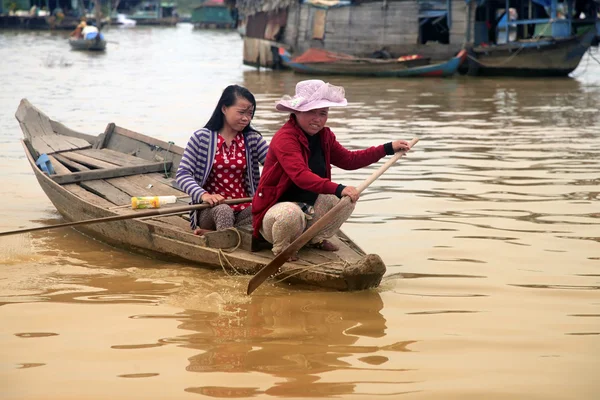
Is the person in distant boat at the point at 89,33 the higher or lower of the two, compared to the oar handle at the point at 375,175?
higher

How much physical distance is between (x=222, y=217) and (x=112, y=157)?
276cm

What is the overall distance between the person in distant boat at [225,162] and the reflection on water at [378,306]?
Result: 0.35 meters

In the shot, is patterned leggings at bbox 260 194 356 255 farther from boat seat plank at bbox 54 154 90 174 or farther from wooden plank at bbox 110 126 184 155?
boat seat plank at bbox 54 154 90 174

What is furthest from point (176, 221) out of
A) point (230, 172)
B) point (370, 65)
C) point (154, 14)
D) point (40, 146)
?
point (154, 14)

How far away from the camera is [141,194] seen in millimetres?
6113

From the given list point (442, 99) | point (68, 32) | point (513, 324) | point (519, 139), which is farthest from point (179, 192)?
point (68, 32)

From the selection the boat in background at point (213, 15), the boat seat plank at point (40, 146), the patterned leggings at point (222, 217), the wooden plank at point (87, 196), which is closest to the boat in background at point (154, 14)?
the boat in background at point (213, 15)

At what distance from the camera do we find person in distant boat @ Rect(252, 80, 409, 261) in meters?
4.43

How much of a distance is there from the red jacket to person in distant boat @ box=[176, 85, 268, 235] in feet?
1.02

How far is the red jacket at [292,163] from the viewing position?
441 centimetres

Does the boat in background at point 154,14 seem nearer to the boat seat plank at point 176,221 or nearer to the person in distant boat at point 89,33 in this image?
the person in distant boat at point 89,33

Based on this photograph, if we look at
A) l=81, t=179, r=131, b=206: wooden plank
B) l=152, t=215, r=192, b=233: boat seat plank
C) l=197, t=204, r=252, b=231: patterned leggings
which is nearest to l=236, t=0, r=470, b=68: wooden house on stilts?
l=81, t=179, r=131, b=206: wooden plank

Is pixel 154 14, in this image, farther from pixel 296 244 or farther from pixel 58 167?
pixel 296 244

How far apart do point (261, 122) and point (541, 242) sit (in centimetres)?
710
